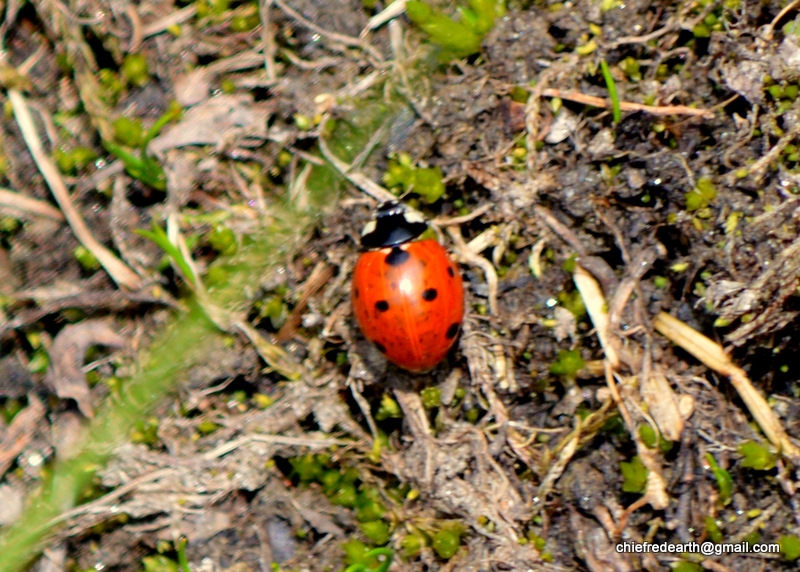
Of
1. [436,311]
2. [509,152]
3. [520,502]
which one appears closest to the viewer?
[436,311]

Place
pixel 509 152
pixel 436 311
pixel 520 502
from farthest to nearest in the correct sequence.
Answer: pixel 509 152, pixel 520 502, pixel 436 311

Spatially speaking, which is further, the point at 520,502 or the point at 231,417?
the point at 231,417

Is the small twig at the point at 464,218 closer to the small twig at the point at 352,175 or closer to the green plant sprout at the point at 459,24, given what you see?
the small twig at the point at 352,175

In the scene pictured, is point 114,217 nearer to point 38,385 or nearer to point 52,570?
point 38,385

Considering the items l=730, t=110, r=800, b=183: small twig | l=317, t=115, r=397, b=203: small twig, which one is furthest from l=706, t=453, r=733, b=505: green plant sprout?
l=317, t=115, r=397, b=203: small twig

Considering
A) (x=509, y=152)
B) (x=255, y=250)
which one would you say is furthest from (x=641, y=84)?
(x=255, y=250)

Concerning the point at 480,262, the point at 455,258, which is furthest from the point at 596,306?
the point at 455,258

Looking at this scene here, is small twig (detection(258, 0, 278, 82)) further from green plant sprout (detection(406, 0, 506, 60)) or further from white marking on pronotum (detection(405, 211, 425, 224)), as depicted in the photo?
white marking on pronotum (detection(405, 211, 425, 224))
